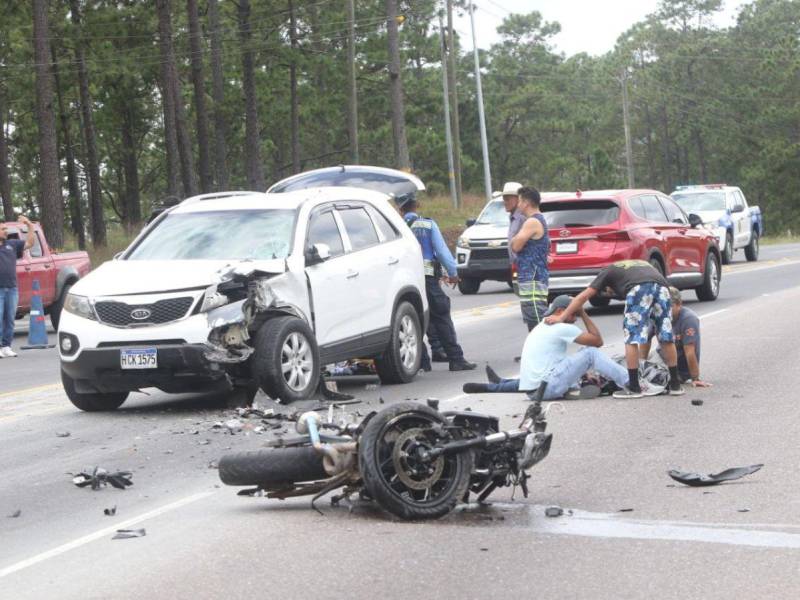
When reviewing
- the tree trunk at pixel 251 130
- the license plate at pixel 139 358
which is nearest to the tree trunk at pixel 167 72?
the tree trunk at pixel 251 130

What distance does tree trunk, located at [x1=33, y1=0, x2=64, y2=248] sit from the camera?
37.0 m

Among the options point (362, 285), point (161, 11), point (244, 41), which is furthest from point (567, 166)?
point (362, 285)

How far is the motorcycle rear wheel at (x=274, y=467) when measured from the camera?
7.80m

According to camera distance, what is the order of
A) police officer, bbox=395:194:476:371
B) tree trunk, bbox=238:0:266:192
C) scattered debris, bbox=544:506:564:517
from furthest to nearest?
tree trunk, bbox=238:0:266:192 < police officer, bbox=395:194:476:371 < scattered debris, bbox=544:506:564:517

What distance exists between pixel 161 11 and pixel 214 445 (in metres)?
36.0

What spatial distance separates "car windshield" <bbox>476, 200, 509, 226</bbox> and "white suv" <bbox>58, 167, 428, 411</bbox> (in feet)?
45.7

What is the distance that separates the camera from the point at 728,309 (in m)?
22.5

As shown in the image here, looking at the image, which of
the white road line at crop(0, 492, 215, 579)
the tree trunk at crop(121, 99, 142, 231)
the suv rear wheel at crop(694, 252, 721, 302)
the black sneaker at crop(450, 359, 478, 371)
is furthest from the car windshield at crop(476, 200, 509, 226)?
the tree trunk at crop(121, 99, 142, 231)

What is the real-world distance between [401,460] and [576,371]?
16.7 feet

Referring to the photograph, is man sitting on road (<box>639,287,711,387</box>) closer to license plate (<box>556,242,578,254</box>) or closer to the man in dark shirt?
license plate (<box>556,242,578,254</box>)

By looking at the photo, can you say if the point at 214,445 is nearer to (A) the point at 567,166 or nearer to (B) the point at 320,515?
(B) the point at 320,515

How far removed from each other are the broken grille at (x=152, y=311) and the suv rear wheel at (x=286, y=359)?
2.20 feet

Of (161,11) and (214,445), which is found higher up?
(161,11)

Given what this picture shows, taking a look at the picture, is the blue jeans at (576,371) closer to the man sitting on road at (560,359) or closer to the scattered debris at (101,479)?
the man sitting on road at (560,359)
